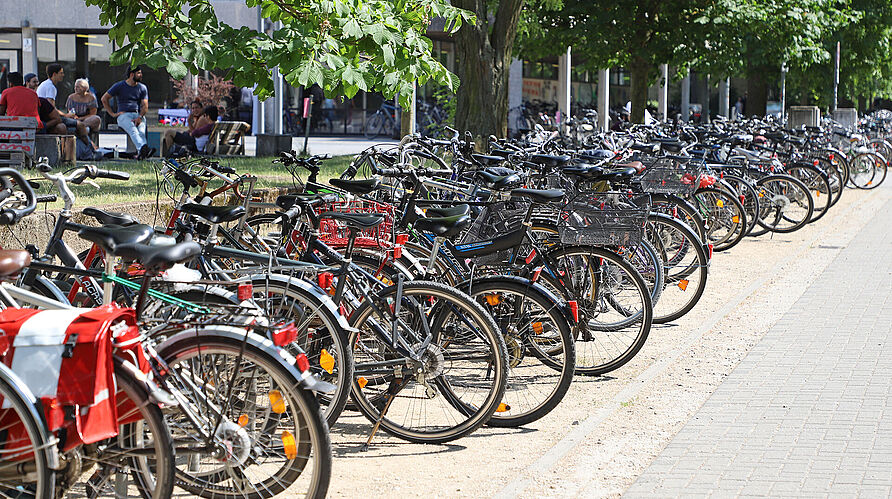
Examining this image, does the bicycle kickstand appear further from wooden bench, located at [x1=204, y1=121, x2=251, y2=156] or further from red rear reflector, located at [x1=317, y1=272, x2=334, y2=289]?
wooden bench, located at [x1=204, y1=121, x2=251, y2=156]

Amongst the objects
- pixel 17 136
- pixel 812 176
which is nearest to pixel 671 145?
pixel 812 176

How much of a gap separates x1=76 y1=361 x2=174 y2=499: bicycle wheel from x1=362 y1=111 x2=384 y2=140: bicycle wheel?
95.1 ft

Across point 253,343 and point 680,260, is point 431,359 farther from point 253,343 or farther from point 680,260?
point 680,260

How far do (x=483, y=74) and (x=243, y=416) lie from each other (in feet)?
36.9

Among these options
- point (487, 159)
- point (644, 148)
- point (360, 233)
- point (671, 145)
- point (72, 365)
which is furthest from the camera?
point (671, 145)

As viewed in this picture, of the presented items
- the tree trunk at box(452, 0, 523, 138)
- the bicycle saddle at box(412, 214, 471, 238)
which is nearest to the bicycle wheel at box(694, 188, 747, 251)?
the tree trunk at box(452, 0, 523, 138)

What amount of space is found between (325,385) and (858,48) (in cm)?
2884

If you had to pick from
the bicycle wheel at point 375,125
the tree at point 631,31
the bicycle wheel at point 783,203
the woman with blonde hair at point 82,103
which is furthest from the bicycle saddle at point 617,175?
the bicycle wheel at point 375,125

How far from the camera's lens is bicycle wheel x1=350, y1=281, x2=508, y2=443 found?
496 centimetres

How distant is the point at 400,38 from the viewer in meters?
7.87

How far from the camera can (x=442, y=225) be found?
17.2 ft

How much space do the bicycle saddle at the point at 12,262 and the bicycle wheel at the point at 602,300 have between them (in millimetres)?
3046

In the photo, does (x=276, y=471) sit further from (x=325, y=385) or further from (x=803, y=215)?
(x=803, y=215)

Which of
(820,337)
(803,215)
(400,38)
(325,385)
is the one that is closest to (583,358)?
(820,337)
